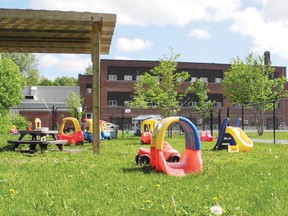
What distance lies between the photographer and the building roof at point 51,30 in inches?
399

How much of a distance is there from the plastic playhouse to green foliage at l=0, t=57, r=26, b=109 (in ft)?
132

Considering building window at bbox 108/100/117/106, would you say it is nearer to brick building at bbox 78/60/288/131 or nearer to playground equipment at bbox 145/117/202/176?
brick building at bbox 78/60/288/131

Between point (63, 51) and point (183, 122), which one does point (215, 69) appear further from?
point (183, 122)

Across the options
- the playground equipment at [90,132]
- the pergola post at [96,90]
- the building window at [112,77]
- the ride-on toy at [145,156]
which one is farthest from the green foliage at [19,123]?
the ride-on toy at [145,156]

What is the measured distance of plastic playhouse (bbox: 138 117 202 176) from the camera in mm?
6812

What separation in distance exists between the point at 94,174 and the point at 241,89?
33291 millimetres

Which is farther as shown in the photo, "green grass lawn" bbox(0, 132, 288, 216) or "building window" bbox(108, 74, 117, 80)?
"building window" bbox(108, 74, 117, 80)

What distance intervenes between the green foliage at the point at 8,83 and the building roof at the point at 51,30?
31144 mm

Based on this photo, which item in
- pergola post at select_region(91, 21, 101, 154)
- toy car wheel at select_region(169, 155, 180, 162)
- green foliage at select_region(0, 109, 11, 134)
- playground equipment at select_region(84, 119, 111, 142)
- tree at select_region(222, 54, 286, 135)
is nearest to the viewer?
toy car wheel at select_region(169, 155, 180, 162)

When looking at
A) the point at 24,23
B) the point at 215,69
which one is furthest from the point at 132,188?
the point at 215,69

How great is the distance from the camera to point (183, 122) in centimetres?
741

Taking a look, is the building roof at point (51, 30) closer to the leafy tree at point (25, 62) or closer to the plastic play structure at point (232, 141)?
the plastic play structure at point (232, 141)

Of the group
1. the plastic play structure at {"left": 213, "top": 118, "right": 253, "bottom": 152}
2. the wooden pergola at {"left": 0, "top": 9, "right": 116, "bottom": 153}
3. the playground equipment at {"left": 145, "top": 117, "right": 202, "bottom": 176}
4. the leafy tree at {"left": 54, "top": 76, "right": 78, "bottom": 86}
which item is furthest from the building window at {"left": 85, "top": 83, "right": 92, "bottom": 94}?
the playground equipment at {"left": 145, "top": 117, "right": 202, "bottom": 176}

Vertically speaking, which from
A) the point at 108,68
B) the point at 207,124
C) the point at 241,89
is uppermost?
the point at 108,68
